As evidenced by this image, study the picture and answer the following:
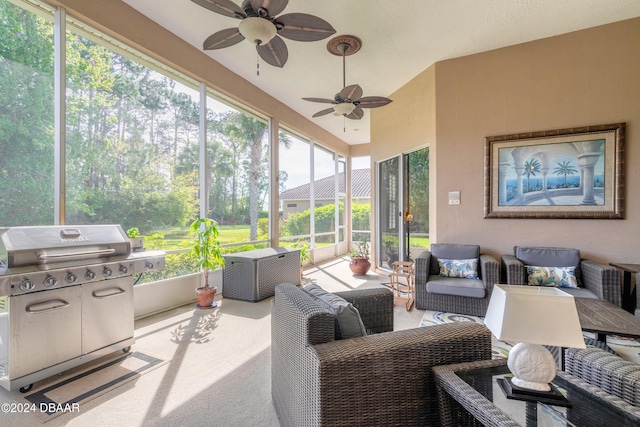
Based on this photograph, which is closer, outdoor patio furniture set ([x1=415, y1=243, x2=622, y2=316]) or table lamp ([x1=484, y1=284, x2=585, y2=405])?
table lamp ([x1=484, y1=284, x2=585, y2=405])

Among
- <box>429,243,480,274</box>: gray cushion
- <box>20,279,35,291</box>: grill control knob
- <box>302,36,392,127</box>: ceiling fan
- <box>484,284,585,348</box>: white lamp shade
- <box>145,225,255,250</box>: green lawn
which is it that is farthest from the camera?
<box>429,243,480,274</box>: gray cushion

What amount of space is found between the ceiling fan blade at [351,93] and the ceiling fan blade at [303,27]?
3.82 feet

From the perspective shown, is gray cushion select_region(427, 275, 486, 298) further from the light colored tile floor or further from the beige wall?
the beige wall

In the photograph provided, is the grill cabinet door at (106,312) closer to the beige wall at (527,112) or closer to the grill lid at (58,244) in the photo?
the grill lid at (58,244)

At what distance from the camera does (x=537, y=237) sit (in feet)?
12.7

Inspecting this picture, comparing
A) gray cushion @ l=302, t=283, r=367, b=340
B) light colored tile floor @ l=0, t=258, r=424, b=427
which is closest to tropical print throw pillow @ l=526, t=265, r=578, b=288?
light colored tile floor @ l=0, t=258, r=424, b=427

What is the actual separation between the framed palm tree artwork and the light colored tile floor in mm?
2049

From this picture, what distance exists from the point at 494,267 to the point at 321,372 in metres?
3.02

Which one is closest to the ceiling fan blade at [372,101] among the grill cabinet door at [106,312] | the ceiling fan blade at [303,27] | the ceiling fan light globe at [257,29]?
the ceiling fan blade at [303,27]

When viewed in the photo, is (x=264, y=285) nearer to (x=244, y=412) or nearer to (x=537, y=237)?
(x=244, y=412)

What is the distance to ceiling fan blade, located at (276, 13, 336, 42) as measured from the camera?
2.43m

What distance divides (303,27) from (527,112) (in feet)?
10.6

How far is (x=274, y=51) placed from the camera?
2900 millimetres

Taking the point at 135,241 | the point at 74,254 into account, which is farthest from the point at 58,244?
the point at 135,241
